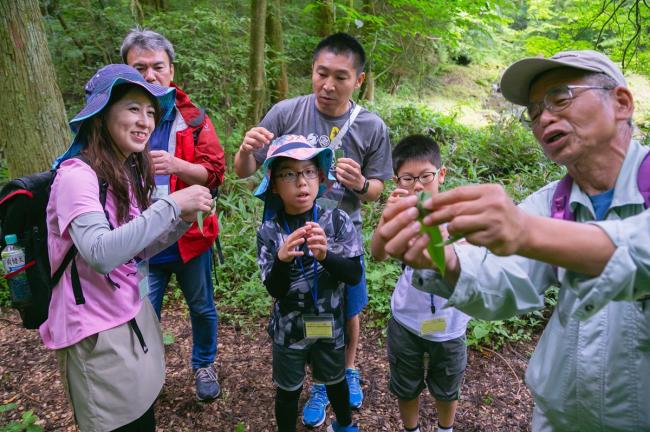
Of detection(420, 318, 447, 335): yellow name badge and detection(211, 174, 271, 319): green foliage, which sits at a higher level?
detection(420, 318, 447, 335): yellow name badge

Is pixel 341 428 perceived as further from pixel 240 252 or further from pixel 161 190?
pixel 240 252

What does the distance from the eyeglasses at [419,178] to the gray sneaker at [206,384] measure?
202 cm

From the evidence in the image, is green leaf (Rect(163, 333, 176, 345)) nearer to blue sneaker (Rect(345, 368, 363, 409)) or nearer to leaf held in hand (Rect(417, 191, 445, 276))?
blue sneaker (Rect(345, 368, 363, 409))

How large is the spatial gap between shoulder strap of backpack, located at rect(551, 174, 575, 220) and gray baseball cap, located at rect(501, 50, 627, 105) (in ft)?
1.20

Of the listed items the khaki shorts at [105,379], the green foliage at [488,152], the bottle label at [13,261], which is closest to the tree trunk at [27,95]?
the bottle label at [13,261]

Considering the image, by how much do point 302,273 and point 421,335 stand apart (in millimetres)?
747

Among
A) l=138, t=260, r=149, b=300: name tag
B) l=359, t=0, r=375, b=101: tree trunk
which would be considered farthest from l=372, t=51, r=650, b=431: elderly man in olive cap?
l=359, t=0, r=375, b=101: tree trunk

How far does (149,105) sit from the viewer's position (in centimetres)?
195

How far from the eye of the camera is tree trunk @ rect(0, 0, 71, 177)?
3.32 meters

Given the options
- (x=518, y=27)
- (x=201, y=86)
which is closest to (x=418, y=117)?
(x=201, y=86)

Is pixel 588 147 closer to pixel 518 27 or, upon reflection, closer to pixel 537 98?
pixel 537 98

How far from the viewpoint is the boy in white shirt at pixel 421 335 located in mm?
2203

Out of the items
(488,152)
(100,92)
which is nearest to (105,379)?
(100,92)

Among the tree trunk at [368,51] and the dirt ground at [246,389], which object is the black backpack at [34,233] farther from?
the tree trunk at [368,51]
